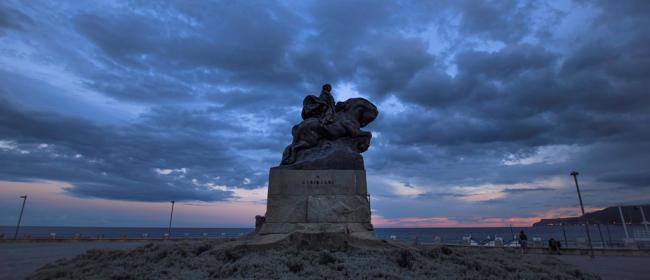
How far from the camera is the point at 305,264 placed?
23.0 feet

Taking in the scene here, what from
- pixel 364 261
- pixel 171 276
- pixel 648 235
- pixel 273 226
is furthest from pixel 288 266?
pixel 648 235

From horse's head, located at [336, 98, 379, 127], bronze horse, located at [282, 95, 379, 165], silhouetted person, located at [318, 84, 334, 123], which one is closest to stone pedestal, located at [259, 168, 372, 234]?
bronze horse, located at [282, 95, 379, 165]

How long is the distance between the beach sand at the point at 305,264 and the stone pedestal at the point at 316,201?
1.09 m

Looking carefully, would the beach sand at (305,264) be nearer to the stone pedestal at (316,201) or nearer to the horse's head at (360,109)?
the stone pedestal at (316,201)

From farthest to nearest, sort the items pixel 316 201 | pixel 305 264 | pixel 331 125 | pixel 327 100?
pixel 327 100
pixel 331 125
pixel 316 201
pixel 305 264

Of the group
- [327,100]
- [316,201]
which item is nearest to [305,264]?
[316,201]

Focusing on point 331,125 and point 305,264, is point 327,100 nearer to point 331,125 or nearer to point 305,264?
point 331,125

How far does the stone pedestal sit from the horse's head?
2.45 meters

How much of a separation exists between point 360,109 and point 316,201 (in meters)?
3.89

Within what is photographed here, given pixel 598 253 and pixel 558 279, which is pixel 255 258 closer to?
pixel 558 279

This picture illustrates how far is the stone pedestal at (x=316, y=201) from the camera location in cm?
998

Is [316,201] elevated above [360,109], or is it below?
below

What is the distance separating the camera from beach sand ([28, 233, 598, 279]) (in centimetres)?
662

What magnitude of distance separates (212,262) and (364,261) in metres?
3.20
